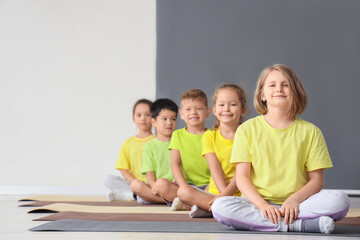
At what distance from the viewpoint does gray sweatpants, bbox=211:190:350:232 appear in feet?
6.11

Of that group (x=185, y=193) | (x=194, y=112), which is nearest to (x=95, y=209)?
(x=185, y=193)

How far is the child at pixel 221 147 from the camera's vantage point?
2439 millimetres

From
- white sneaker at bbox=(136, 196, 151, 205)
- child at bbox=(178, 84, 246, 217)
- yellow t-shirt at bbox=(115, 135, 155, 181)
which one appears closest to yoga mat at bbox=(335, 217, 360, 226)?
child at bbox=(178, 84, 246, 217)

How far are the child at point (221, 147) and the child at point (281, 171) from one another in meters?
0.40

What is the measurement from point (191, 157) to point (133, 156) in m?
0.85

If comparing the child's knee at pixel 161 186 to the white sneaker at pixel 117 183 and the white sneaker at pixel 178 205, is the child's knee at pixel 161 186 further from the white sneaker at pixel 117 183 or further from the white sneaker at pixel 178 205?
the white sneaker at pixel 117 183

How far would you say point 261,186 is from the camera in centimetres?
204

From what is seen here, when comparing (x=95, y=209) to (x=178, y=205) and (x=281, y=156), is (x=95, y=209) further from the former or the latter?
(x=281, y=156)

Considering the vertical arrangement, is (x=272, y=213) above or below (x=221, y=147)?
below

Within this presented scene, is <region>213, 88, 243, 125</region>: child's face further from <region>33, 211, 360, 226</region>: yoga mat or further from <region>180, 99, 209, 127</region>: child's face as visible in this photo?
<region>33, 211, 360, 226</region>: yoga mat

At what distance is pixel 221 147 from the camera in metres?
2.62

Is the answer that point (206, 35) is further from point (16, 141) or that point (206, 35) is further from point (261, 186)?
point (261, 186)

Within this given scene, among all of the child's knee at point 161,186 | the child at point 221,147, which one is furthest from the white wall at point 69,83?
the child at point 221,147

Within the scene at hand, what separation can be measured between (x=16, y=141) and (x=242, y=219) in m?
3.40
